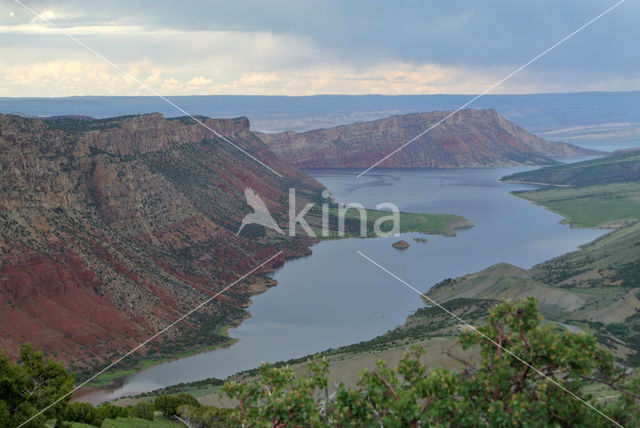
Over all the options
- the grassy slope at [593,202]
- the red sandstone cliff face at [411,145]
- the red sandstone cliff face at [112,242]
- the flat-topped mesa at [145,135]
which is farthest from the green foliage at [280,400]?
the red sandstone cliff face at [411,145]

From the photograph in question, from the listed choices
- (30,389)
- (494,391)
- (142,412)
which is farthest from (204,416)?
(494,391)

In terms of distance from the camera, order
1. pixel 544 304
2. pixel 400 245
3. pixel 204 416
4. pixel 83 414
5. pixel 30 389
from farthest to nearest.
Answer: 1. pixel 400 245
2. pixel 544 304
3. pixel 204 416
4. pixel 83 414
5. pixel 30 389

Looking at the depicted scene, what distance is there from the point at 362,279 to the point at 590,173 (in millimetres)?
92586

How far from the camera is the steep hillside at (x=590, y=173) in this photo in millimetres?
124688

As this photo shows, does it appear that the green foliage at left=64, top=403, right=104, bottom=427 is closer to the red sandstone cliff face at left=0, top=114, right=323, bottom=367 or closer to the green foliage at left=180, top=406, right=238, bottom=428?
the green foliage at left=180, top=406, right=238, bottom=428

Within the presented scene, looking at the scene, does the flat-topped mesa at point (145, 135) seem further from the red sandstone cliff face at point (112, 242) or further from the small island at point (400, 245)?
the small island at point (400, 245)

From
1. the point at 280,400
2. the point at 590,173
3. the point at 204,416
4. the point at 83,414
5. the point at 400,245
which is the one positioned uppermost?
the point at 280,400

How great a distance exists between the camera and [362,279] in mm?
56688

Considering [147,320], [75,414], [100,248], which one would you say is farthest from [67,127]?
[75,414]

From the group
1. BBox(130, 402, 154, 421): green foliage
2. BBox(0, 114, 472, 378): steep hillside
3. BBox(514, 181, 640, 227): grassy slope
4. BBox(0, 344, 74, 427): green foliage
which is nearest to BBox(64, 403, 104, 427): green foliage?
BBox(0, 344, 74, 427): green foliage

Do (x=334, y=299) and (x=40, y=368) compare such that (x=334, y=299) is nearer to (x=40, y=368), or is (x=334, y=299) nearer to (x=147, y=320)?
(x=147, y=320)

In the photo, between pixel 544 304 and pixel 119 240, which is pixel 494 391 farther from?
pixel 119 240

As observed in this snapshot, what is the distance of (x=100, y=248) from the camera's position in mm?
43656

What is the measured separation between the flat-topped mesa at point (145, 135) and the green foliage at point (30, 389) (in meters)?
52.1
